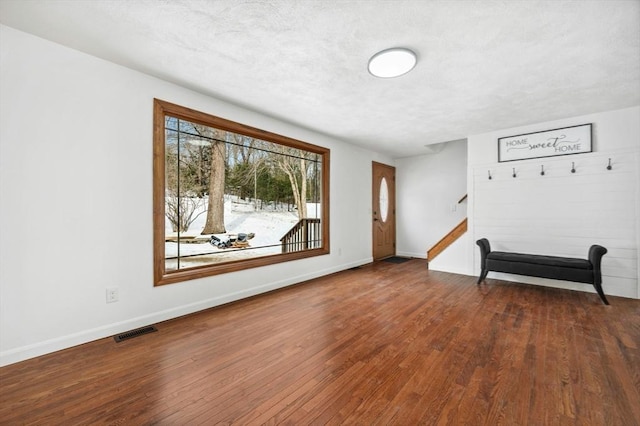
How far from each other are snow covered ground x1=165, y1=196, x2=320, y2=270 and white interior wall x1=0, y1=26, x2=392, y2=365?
0.43 meters

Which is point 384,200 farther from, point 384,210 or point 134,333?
point 134,333

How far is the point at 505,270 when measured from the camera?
3.75m

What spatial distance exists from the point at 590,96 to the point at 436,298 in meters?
3.05

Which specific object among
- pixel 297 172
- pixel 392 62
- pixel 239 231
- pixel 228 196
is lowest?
pixel 239 231

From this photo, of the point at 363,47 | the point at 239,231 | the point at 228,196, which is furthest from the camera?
the point at 239,231

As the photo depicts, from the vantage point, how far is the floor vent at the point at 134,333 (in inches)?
91.0

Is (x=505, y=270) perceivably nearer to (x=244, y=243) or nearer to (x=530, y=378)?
(x=530, y=378)

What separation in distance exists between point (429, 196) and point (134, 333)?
5.94 m

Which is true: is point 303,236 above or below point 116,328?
above

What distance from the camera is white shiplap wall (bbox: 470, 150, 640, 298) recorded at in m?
3.42

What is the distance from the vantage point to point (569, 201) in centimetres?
379

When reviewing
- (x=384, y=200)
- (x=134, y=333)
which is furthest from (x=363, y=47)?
(x=384, y=200)

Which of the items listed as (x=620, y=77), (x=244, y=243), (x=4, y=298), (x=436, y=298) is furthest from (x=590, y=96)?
(x=4, y=298)

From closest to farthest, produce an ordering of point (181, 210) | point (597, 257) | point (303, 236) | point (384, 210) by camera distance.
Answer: point (597, 257) < point (181, 210) < point (303, 236) < point (384, 210)
